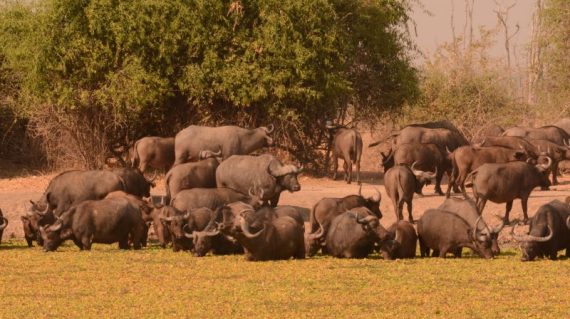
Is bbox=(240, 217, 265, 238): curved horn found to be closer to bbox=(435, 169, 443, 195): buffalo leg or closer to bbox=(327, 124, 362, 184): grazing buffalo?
bbox=(435, 169, 443, 195): buffalo leg

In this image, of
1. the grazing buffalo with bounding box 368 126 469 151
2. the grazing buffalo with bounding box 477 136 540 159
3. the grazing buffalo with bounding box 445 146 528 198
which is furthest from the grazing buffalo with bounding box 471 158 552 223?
the grazing buffalo with bounding box 368 126 469 151

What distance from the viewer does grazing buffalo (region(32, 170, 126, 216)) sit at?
884 inches

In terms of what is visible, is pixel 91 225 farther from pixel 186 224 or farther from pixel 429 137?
pixel 429 137

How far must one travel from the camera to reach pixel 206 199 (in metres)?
21.2

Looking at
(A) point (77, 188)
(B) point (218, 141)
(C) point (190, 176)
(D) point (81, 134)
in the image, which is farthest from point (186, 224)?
(D) point (81, 134)

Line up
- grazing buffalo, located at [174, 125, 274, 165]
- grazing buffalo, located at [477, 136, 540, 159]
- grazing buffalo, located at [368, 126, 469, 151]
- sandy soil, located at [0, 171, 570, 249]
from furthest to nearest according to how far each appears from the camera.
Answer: grazing buffalo, located at [368, 126, 469, 151] < grazing buffalo, located at [477, 136, 540, 159] < grazing buffalo, located at [174, 125, 274, 165] < sandy soil, located at [0, 171, 570, 249]

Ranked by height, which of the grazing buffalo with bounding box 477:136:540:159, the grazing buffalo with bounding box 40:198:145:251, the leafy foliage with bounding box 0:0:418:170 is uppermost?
the leafy foliage with bounding box 0:0:418:170

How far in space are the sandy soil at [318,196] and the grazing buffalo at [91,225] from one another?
11.6ft

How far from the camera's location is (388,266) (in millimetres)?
17422

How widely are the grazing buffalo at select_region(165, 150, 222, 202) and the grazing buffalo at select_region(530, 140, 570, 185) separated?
30.0 ft

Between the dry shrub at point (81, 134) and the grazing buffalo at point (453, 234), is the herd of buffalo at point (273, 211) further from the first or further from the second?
the dry shrub at point (81, 134)

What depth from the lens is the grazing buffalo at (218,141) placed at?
94.3ft

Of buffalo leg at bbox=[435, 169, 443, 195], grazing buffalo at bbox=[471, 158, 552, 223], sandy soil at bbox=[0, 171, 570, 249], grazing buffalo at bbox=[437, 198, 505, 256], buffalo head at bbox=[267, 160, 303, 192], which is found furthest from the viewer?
buffalo leg at bbox=[435, 169, 443, 195]

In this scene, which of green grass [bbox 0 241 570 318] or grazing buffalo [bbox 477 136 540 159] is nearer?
green grass [bbox 0 241 570 318]
